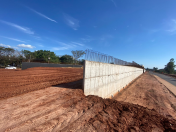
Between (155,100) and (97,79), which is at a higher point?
(97,79)

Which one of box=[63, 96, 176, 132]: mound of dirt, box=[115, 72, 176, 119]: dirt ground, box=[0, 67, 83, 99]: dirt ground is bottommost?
box=[115, 72, 176, 119]: dirt ground

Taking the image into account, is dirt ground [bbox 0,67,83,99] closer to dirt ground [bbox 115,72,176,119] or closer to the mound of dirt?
the mound of dirt

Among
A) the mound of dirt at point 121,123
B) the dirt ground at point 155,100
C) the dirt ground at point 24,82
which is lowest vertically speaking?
the dirt ground at point 155,100

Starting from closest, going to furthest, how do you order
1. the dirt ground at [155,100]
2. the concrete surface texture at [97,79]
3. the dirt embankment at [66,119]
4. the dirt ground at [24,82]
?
the dirt embankment at [66,119] → the dirt ground at [24,82] → the concrete surface texture at [97,79] → the dirt ground at [155,100]

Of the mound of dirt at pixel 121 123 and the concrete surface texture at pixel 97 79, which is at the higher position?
the concrete surface texture at pixel 97 79

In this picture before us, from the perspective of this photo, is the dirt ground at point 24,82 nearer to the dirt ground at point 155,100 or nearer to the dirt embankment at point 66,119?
the dirt embankment at point 66,119

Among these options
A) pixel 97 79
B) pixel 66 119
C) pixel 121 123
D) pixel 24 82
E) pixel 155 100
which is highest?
pixel 97 79

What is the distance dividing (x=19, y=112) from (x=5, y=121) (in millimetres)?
426

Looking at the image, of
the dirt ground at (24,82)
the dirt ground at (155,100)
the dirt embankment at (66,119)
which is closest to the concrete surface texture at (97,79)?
the dirt embankment at (66,119)

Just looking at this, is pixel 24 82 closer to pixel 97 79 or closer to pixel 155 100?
pixel 97 79

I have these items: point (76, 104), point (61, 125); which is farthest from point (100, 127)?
point (76, 104)

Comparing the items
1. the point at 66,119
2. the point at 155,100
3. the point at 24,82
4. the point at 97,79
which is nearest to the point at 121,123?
the point at 66,119

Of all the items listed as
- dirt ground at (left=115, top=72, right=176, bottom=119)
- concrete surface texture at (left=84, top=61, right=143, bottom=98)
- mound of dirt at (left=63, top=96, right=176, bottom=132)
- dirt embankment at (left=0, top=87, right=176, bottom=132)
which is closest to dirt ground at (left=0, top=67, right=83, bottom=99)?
dirt embankment at (left=0, top=87, right=176, bottom=132)

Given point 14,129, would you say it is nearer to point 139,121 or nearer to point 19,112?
point 19,112
